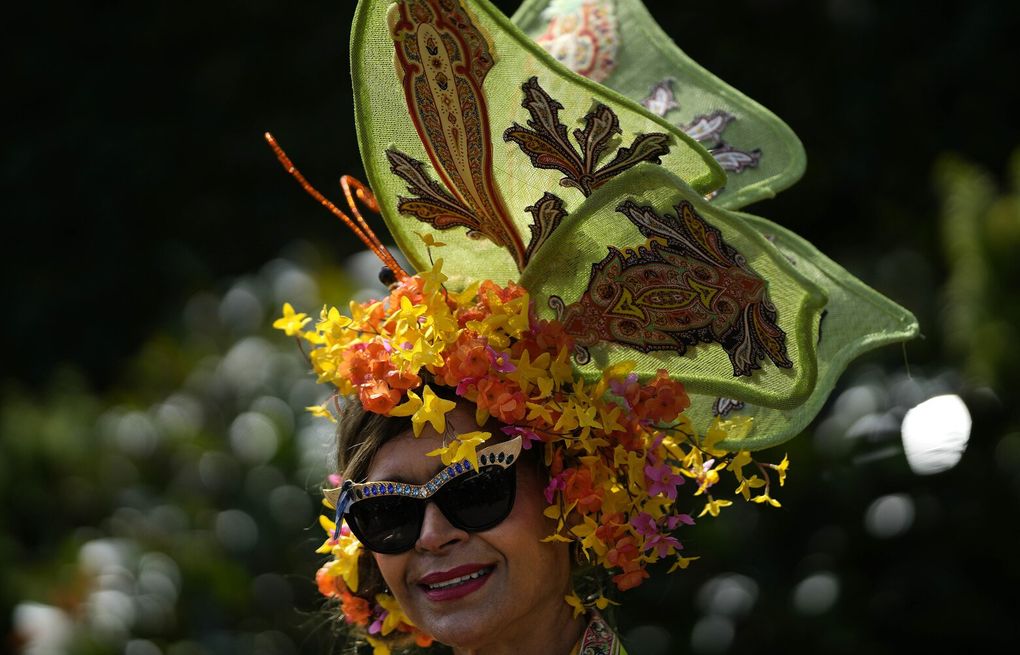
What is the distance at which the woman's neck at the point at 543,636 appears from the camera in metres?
2.44

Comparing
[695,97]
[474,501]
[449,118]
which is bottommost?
[474,501]

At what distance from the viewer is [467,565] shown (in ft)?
7.68

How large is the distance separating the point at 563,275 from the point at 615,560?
0.51 m

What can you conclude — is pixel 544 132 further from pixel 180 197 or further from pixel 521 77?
pixel 180 197

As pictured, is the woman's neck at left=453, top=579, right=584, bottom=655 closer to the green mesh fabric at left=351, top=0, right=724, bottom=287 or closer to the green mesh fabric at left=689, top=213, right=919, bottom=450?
the green mesh fabric at left=689, top=213, right=919, bottom=450

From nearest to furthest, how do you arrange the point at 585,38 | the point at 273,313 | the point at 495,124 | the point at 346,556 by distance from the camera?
the point at 495,124 < the point at 346,556 < the point at 585,38 < the point at 273,313

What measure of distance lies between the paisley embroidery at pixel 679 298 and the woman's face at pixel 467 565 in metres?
0.29

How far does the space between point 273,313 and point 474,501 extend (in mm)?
4192

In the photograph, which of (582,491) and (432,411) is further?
(582,491)

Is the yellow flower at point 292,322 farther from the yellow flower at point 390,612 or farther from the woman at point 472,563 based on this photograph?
the yellow flower at point 390,612

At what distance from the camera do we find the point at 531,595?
2387 mm

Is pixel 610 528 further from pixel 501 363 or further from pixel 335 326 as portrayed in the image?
pixel 335 326

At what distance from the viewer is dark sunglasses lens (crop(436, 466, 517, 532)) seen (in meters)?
2.32

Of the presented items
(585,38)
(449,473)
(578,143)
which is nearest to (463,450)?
(449,473)
